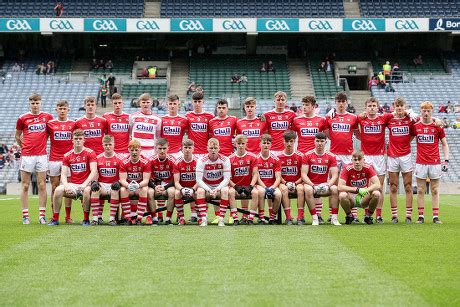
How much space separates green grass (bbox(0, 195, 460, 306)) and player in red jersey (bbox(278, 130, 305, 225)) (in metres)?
1.59

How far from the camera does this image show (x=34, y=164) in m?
12.8

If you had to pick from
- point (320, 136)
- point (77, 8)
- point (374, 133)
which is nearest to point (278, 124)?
point (320, 136)

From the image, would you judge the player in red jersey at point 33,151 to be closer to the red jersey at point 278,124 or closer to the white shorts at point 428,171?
the red jersey at point 278,124

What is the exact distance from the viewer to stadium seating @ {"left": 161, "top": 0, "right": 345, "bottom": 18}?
4244 centimetres

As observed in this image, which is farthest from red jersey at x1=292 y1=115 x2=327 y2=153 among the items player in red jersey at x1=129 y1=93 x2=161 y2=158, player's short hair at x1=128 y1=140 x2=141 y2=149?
player's short hair at x1=128 y1=140 x2=141 y2=149

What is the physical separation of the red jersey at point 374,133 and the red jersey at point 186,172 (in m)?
2.88

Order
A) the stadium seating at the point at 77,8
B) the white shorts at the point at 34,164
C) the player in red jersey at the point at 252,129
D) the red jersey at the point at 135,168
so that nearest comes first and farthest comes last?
the red jersey at the point at 135,168 < the white shorts at the point at 34,164 < the player in red jersey at the point at 252,129 < the stadium seating at the point at 77,8

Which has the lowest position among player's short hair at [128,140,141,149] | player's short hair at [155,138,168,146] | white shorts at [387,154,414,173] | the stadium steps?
white shorts at [387,154,414,173]

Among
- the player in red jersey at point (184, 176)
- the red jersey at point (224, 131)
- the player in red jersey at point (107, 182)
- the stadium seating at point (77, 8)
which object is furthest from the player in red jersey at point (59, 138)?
the stadium seating at point (77, 8)

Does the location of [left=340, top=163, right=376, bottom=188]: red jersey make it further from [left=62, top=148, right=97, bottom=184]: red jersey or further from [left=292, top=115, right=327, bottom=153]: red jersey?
[left=62, top=148, right=97, bottom=184]: red jersey

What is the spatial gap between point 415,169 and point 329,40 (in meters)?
31.4

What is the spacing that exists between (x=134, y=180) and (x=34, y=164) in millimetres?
1707

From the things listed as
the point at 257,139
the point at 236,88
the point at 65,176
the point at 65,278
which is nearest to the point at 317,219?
the point at 257,139

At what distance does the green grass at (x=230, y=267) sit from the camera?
5.62 m
